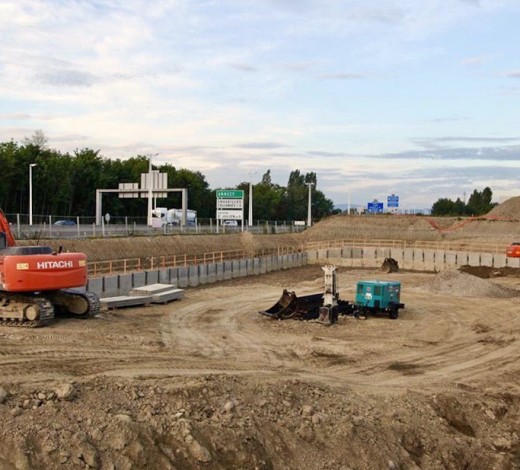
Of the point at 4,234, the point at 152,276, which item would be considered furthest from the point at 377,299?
the point at 4,234

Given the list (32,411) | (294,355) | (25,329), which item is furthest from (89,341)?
(32,411)

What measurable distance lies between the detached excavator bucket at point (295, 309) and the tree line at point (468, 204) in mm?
108805

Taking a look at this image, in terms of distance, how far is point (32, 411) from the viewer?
10.2 metres

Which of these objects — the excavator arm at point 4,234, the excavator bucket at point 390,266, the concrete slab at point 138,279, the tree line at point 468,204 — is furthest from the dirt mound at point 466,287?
the tree line at point 468,204

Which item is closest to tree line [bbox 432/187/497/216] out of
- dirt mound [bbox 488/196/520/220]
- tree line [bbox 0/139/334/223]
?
dirt mound [bbox 488/196/520/220]

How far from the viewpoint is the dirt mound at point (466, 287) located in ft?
112

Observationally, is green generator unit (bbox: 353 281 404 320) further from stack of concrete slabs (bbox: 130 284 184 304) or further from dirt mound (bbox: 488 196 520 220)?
dirt mound (bbox: 488 196 520 220)

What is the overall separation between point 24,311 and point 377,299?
547 inches

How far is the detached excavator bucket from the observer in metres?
24.9

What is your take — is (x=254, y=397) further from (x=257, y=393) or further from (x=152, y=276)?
(x=152, y=276)

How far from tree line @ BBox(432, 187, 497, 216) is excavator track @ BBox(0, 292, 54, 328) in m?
118

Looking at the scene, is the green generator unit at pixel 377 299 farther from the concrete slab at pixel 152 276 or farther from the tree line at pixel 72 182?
the tree line at pixel 72 182

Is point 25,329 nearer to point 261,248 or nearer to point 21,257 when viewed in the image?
point 21,257

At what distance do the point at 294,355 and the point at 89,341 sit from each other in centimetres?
581
